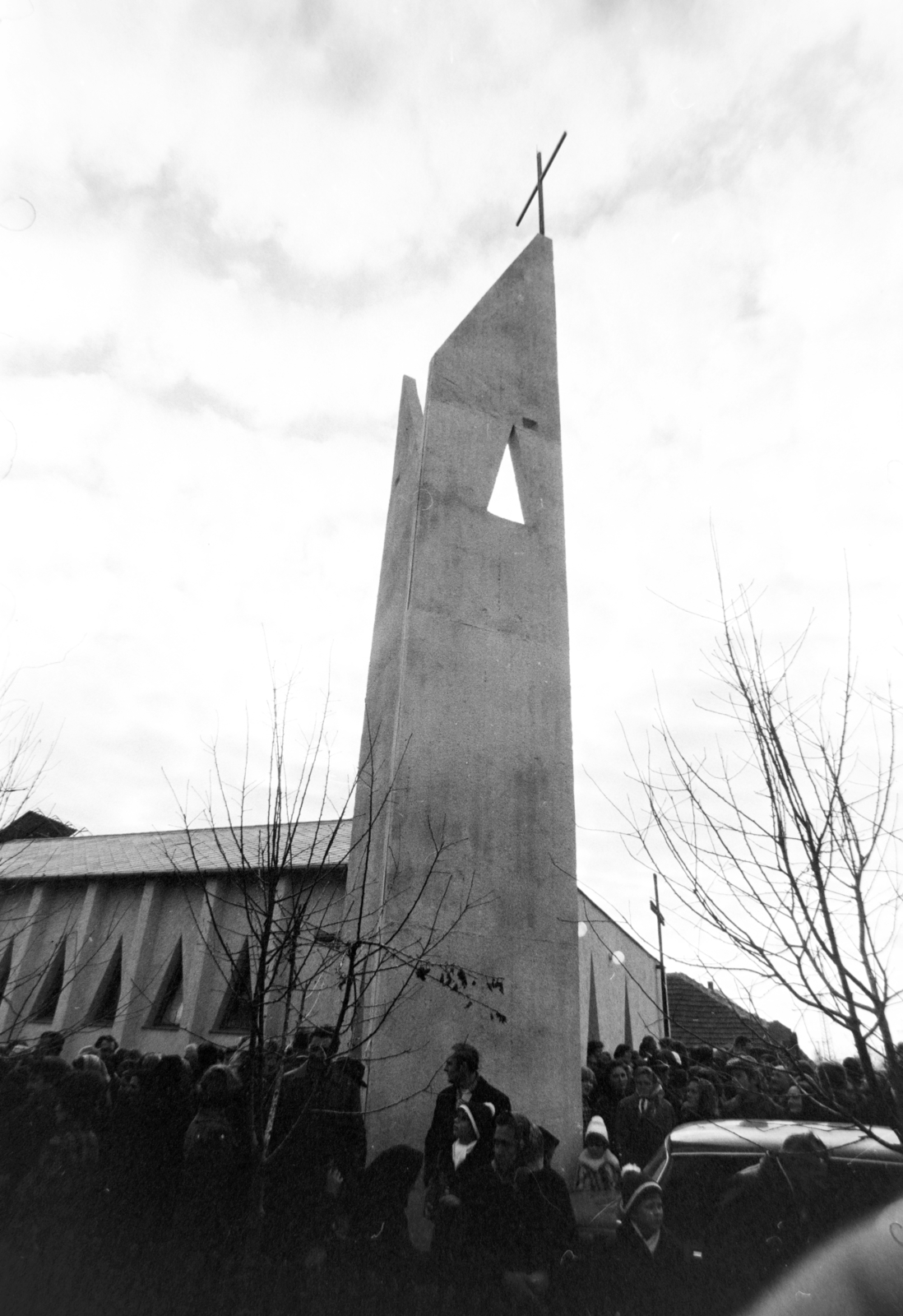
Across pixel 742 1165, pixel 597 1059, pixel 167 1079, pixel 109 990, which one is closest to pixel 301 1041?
pixel 167 1079

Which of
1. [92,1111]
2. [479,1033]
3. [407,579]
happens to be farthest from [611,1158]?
[407,579]

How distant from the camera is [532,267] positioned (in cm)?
1030

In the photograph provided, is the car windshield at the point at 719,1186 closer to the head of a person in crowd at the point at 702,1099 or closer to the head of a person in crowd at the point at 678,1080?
the head of a person in crowd at the point at 702,1099

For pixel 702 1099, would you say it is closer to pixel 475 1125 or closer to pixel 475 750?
pixel 475 1125

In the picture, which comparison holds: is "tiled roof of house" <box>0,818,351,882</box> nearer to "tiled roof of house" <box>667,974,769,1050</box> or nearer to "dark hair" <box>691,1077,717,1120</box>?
"dark hair" <box>691,1077,717,1120</box>

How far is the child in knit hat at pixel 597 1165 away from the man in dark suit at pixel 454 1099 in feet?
2.82

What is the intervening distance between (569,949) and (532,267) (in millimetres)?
8118

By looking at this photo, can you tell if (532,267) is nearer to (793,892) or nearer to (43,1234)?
(793,892)

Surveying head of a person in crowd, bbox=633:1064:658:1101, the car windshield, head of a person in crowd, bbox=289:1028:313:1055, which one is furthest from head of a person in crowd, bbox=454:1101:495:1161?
head of a person in crowd, bbox=633:1064:658:1101

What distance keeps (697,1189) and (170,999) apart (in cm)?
1411

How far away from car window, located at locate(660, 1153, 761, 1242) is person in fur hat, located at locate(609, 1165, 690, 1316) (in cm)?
7

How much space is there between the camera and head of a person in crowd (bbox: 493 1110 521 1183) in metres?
Result: 4.89

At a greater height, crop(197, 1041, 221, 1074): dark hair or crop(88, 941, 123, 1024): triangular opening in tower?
crop(88, 941, 123, 1024): triangular opening in tower

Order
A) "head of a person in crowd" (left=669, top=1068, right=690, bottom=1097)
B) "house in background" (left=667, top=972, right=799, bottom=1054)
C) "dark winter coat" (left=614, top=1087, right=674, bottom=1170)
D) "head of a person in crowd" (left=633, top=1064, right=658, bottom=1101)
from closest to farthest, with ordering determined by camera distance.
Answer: "dark winter coat" (left=614, top=1087, right=674, bottom=1170)
"head of a person in crowd" (left=633, top=1064, right=658, bottom=1101)
"head of a person in crowd" (left=669, top=1068, right=690, bottom=1097)
"house in background" (left=667, top=972, right=799, bottom=1054)
